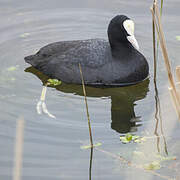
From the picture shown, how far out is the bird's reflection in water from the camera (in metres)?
4.62

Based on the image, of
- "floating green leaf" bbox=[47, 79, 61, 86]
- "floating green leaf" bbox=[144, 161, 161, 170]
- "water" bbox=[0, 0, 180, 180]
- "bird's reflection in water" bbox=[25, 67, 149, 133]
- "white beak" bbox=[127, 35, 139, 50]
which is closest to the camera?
"floating green leaf" bbox=[144, 161, 161, 170]

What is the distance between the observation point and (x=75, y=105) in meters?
4.83

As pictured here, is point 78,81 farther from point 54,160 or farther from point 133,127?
point 54,160

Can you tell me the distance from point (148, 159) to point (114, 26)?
6.26 ft

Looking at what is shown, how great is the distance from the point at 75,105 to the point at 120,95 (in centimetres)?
60

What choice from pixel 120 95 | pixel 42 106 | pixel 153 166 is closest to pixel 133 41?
pixel 120 95

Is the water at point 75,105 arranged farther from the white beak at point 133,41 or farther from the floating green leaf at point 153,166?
the white beak at point 133,41

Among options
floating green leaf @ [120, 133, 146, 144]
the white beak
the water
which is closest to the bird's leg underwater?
the water

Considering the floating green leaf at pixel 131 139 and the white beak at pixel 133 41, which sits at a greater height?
the white beak at pixel 133 41

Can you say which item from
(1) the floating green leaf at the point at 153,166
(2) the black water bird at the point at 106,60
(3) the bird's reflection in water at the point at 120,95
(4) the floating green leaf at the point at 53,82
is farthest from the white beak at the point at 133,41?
(1) the floating green leaf at the point at 153,166

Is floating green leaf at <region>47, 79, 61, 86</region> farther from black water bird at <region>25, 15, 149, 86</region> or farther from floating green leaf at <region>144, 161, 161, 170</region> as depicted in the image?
floating green leaf at <region>144, 161, 161, 170</region>

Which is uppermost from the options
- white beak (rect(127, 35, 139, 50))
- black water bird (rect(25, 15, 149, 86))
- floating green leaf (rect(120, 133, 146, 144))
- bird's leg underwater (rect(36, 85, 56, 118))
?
white beak (rect(127, 35, 139, 50))

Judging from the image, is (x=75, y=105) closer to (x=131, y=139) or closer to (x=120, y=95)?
(x=120, y=95)

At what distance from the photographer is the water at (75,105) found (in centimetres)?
380
